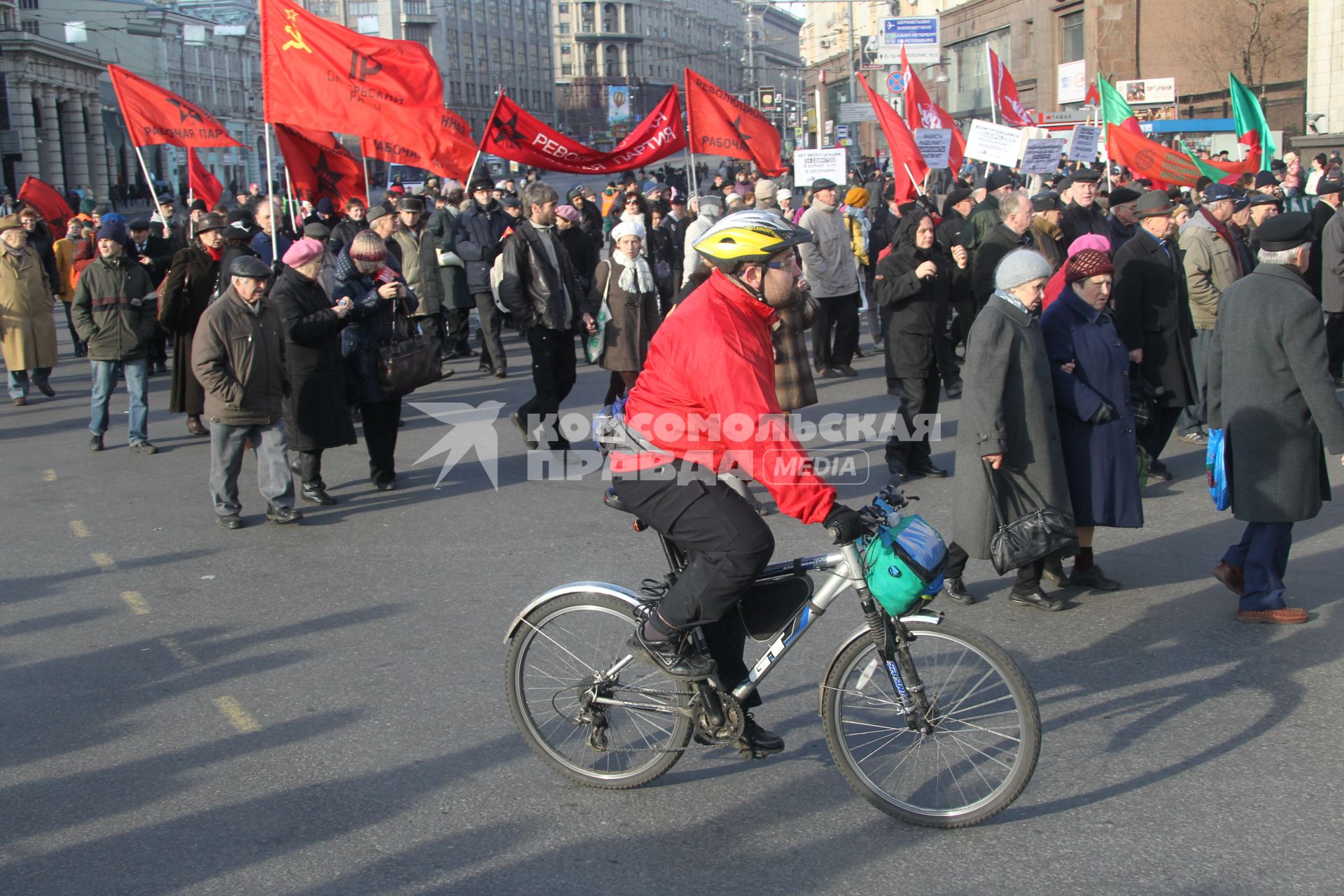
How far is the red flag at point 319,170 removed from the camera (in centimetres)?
1258

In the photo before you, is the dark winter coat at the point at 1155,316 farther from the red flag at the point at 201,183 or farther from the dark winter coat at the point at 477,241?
the red flag at the point at 201,183

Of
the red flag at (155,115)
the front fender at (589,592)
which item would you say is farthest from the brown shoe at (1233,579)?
the red flag at (155,115)

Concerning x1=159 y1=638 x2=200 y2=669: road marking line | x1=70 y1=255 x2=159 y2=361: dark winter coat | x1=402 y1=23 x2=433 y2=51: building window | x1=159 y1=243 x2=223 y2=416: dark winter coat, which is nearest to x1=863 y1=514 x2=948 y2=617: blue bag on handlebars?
x1=159 y1=638 x2=200 y2=669: road marking line

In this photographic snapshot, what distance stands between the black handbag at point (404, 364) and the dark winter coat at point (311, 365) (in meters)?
0.31

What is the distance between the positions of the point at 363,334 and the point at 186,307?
7.61 ft

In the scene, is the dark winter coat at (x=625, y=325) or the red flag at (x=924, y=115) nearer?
the dark winter coat at (x=625, y=325)

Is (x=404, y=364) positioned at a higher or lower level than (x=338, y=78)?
lower

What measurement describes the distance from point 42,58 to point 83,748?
70.4 m

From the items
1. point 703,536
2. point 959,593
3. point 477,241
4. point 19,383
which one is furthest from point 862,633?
point 477,241

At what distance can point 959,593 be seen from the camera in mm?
6207

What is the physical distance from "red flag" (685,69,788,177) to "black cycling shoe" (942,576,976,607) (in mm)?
9226

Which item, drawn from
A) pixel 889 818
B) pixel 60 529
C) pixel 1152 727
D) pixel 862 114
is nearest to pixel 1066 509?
pixel 1152 727

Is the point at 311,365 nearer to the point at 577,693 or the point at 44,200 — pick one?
the point at 577,693

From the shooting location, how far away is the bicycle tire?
4250 millimetres
